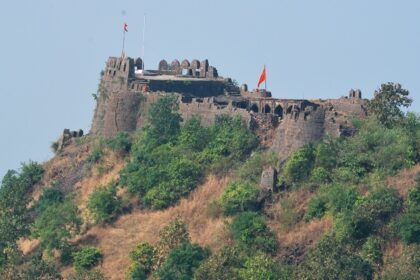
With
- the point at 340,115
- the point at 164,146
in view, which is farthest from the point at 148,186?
the point at 340,115

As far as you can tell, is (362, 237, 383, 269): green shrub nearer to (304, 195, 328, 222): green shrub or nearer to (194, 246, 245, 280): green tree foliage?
(304, 195, 328, 222): green shrub

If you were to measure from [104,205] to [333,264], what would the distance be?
40.8 ft

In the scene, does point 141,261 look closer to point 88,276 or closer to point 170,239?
point 170,239

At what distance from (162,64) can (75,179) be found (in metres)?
9.46

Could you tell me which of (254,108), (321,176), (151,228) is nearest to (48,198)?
(151,228)

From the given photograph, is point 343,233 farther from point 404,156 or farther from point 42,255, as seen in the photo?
point 42,255

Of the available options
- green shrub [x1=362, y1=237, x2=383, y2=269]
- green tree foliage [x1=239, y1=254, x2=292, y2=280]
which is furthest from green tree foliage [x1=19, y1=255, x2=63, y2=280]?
green shrub [x1=362, y1=237, x2=383, y2=269]

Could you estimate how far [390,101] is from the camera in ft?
278

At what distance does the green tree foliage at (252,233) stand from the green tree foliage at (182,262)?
1.33 metres

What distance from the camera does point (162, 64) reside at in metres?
97.4

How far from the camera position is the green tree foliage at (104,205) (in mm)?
85188

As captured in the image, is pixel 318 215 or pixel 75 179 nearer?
pixel 318 215

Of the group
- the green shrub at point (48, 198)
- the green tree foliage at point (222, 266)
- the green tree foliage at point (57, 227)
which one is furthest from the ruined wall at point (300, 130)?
the green shrub at point (48, 198)

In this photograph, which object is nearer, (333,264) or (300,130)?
(333,264)
